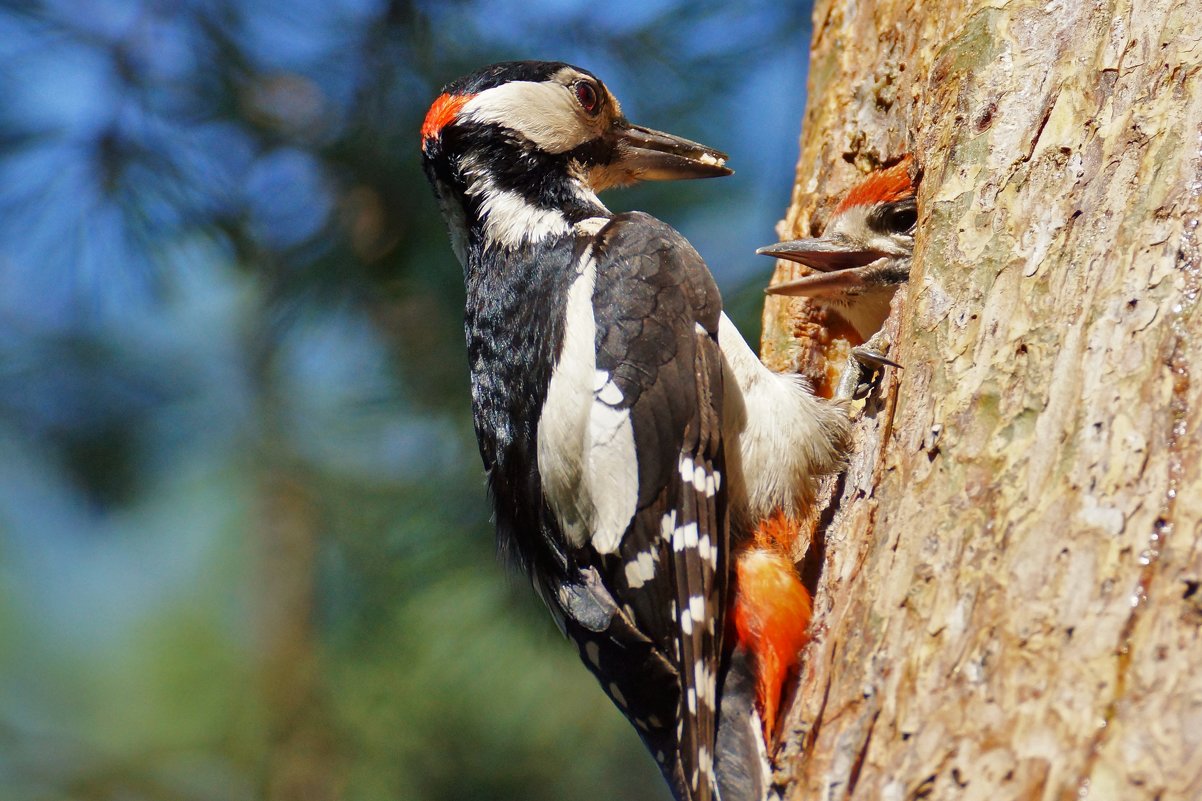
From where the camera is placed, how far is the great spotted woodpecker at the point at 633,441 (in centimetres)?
194

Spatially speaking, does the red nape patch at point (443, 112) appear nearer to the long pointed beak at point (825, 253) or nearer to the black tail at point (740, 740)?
the long pointed beak at point (825, 253)

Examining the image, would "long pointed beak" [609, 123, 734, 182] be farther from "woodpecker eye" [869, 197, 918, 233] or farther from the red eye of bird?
"woodpecker eye" [869, 197, 918, 233]

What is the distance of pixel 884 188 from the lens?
2.27 m

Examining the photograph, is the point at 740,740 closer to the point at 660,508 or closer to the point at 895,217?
the point at 660,508

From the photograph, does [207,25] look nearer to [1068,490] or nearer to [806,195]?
[806,195]

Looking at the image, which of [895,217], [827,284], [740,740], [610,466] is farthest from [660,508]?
[895,217]

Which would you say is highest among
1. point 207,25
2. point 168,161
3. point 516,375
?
point 207,25

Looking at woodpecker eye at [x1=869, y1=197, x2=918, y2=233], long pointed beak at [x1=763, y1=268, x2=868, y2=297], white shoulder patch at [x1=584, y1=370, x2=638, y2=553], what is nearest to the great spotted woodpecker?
white shoulder patch at [x1=584, y1=370, x2=638, y2=553]

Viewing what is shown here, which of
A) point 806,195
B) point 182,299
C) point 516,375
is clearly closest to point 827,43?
point 806,195

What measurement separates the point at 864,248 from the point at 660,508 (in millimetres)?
756

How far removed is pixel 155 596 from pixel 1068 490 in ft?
16.1

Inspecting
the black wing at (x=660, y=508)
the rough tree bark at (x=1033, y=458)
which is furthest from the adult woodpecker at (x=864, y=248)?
the black wing at (x=660, y=508)

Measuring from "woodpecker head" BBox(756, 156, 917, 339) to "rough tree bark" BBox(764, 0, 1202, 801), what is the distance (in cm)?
18

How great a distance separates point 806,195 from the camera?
2549 mm
